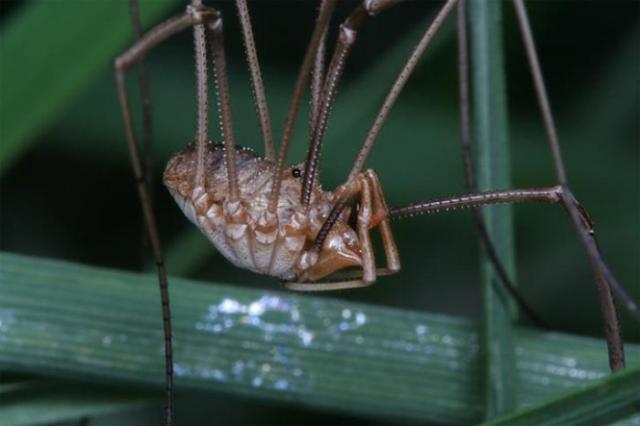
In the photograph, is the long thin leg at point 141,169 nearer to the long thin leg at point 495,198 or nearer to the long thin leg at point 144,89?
the long thin leg at point 144,89

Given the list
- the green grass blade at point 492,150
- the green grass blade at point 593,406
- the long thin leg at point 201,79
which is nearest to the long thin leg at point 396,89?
the green grass blade at point 492,150

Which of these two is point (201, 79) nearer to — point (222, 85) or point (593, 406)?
point (222, 85)

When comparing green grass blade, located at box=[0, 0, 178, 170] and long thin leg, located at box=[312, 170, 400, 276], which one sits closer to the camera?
long thin leg, located at box=[312, 170, 400, 276]

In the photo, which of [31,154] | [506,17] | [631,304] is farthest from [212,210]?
[506,17]

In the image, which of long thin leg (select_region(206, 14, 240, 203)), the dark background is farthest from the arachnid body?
the dark background

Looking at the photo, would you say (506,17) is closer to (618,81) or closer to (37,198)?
(618,81)

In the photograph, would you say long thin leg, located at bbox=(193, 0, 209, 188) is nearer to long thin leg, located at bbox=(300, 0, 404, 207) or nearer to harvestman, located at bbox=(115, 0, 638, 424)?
harvestman, located at bbox=(115, 0, 638, 424)

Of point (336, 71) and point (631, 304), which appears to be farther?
point (336, 71)
